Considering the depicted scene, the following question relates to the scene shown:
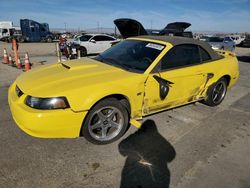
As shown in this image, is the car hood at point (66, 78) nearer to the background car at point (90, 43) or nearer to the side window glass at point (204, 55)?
the side window glass at point (204, 55)

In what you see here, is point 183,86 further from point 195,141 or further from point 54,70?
point 54,70

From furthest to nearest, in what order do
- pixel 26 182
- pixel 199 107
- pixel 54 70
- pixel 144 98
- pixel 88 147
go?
1. pixel 199 107
2. pixel 54 70
3. pixel 144 98
4. pixel 88 147
5. pixel 26 182

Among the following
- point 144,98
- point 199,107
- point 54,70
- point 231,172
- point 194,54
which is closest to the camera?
point 231,172

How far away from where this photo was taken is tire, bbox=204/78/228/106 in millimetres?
4477

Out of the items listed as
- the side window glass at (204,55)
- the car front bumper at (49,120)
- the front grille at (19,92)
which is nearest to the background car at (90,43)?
the side window glass at (204,55)

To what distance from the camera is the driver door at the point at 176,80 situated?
3.35 metres

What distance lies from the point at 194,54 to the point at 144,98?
4.98 ft

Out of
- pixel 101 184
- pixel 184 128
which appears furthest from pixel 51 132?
pixel 184 128

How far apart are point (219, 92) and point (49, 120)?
12.8 ft

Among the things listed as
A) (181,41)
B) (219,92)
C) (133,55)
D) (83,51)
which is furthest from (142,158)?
(83,51)

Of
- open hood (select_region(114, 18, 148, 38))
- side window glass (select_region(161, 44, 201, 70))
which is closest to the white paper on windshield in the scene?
side window glass (select_region(161, 44, 201, 70))

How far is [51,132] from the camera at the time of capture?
2.70 metres

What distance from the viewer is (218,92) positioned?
4.86 metres

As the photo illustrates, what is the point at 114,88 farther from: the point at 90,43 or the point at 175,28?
the point at 175,28
